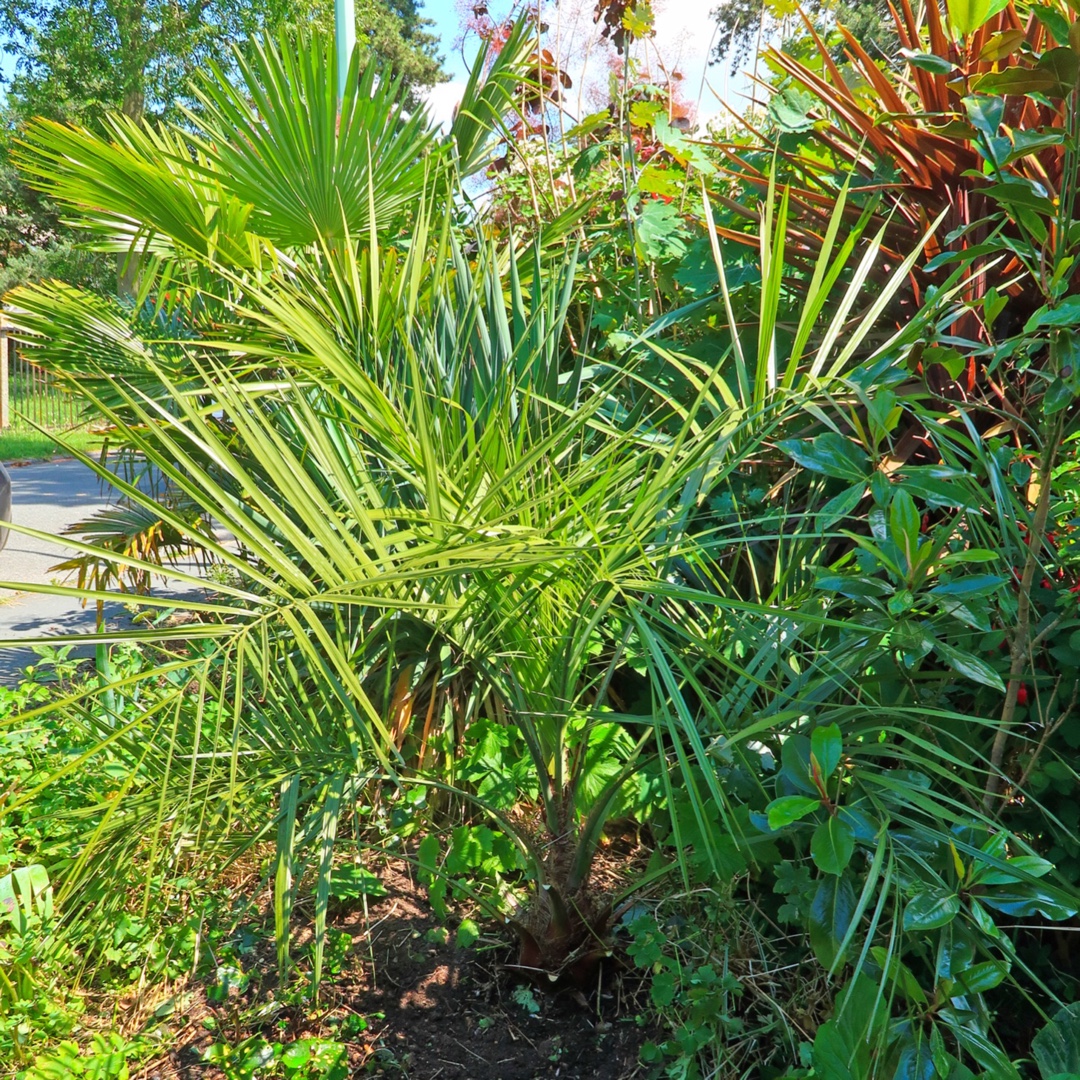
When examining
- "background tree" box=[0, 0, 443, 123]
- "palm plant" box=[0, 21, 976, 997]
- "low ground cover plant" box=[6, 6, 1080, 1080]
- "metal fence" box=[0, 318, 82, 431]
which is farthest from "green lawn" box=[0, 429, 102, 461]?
"low ground cover plant" box=[6, 6, 1080, 1080]

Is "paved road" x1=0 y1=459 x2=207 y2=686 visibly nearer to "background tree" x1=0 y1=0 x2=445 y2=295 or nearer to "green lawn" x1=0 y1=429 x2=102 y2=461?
"green lawn" x1=0 y1=429 x2=102 y2=461

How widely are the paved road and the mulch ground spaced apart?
80cm

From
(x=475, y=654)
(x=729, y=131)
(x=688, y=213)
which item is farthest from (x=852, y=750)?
(x=729, y=131)

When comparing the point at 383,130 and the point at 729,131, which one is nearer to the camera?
the point at 383,130

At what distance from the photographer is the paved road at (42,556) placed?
3.61 m

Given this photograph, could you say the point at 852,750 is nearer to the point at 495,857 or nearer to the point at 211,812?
the point at 495,857

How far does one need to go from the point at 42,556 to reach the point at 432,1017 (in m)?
3.72

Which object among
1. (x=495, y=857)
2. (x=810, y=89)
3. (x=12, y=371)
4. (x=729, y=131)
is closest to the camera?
(x=495, y=857)

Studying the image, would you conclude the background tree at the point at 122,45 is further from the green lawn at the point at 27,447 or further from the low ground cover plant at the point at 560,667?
the low ground cover plant at the point at 560,667

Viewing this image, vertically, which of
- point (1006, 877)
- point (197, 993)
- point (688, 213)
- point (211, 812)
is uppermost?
point (688, 213)

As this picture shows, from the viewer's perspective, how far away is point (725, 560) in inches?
85.1

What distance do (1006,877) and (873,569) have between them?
1.30 ft

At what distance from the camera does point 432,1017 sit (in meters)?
1.63

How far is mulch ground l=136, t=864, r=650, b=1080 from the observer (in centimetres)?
151
